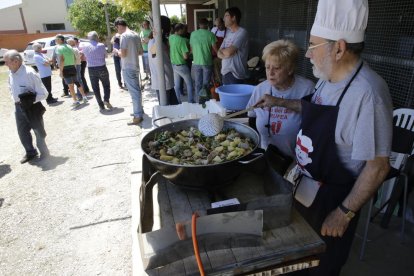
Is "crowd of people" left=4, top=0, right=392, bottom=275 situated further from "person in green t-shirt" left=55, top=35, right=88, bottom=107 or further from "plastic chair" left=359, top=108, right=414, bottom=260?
"person in green t-shirt" left=55, top=35, right=88, bottom=107

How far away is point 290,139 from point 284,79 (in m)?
0.39

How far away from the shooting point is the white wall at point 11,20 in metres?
25.9

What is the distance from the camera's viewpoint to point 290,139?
190cm

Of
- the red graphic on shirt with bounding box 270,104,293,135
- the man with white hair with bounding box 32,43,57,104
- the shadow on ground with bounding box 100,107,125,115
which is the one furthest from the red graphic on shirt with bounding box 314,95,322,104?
the man with white hair with bounding box 32,43,57,104

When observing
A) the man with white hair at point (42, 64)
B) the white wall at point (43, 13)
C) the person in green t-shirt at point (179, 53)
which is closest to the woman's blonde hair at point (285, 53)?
the person in green t-shirt at point (179, 53)

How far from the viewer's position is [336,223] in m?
1.33

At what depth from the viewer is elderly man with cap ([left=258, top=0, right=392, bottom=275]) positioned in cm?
117

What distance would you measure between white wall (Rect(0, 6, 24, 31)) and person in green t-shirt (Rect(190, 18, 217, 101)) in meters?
28.0

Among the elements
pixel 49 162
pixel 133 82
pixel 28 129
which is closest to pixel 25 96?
pixel 28 129

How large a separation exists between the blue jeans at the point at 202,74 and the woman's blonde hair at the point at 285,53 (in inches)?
137

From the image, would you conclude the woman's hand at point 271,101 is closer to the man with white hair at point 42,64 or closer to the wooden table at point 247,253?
the wooden table at point 247,253

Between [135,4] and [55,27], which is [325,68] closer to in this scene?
[135,4]

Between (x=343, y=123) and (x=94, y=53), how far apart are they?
626 centimetres

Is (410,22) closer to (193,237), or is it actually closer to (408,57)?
(408,57)
